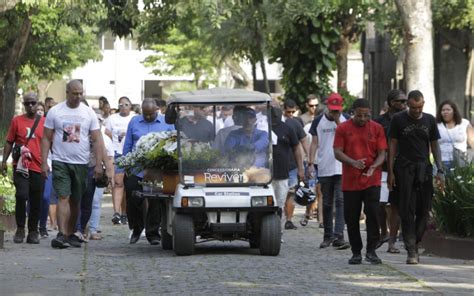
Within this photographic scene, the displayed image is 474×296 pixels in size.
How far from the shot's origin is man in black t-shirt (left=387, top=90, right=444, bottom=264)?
14.3 m

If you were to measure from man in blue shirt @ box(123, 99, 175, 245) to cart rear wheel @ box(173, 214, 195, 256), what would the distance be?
157 cm

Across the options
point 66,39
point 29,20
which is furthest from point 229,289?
point 66,39

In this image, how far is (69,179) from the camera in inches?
619

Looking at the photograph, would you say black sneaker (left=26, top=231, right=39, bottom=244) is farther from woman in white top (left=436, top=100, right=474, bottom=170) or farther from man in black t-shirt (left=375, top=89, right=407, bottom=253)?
woman in white top (left=436, top=100, right=474, bottom=170)

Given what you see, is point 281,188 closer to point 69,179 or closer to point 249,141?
point 249,141

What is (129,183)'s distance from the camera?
16828mm

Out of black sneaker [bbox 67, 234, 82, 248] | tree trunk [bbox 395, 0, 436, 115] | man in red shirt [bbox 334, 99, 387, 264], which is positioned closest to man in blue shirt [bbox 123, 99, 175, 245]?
black sneaker [bbox 67, 234, 82, 248]

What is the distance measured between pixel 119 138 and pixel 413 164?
25.7 ft

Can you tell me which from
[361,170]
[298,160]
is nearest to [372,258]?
[361,170]

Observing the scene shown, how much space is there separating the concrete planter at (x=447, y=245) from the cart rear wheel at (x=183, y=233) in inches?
109

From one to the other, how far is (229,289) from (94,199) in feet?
22.2

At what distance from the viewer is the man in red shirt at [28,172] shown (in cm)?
1659

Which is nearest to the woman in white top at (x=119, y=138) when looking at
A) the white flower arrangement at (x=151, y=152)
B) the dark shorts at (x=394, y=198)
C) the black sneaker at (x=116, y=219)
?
the black sneaker at (x=116, y=219)

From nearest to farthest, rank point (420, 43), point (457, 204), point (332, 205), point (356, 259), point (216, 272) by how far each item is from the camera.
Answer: point (216, 272) → point (356, 259) → point (457, 204) → point (332, 205) → point (420, 43)
